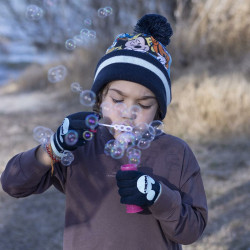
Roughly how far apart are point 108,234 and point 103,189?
160 mm

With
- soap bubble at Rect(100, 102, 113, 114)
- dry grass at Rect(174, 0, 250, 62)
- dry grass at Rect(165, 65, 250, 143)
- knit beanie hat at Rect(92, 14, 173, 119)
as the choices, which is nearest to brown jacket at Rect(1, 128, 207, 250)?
soap bubble at Rect(100, 102, 113, 114)

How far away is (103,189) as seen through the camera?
54.7 inches

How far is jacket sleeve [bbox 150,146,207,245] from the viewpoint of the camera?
1271mm

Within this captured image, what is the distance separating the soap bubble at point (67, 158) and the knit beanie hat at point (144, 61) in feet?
1.07

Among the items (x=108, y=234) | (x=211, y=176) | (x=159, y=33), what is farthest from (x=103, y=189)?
(x=211, y=176)

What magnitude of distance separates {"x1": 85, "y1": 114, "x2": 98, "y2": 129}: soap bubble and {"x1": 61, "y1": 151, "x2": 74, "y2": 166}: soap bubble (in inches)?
4.7

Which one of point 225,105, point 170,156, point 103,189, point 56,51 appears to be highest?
point 170,156

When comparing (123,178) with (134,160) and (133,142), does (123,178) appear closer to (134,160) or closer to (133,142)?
(134,160)

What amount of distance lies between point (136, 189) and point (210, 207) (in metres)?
2.22

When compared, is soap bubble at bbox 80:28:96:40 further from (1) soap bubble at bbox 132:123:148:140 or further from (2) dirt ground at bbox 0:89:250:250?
(2) dirt ground at bbox 0:89:250:250

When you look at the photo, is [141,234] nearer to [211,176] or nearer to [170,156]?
[170,156]

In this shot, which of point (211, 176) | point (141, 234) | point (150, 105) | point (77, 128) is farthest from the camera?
point (211, 176)

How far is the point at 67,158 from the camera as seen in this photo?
1338mm

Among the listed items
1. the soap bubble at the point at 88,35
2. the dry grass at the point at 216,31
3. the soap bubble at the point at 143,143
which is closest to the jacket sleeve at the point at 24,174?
the soap bubble at the point at 143,143
